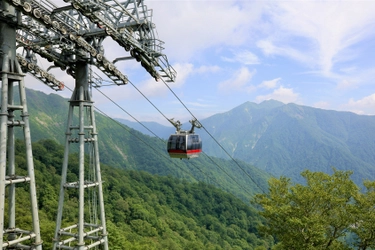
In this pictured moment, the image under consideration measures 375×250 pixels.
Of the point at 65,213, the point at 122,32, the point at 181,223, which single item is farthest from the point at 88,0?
the point at 181,223

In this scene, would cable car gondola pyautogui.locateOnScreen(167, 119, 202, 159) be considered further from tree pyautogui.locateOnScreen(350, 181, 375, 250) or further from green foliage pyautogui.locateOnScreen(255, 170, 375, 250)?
tree pyautogui.locateOnScreen(350, 181, 375, 250)

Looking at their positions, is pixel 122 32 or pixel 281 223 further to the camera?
pixel 281 223

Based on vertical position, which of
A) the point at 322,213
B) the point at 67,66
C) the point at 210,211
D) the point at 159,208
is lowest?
the point at 210,211

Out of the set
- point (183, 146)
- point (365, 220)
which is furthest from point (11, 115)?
point (365, 220)

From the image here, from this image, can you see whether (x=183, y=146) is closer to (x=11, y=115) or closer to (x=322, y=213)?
(x=11, y=115)

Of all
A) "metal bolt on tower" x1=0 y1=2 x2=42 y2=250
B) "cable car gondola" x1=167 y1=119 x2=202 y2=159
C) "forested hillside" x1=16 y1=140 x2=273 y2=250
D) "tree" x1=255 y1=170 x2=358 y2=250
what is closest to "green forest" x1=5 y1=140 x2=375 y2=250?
"tree" x1=255 y1=170 x2=358 y2=250

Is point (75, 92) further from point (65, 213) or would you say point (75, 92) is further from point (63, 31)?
point (65, 213)
